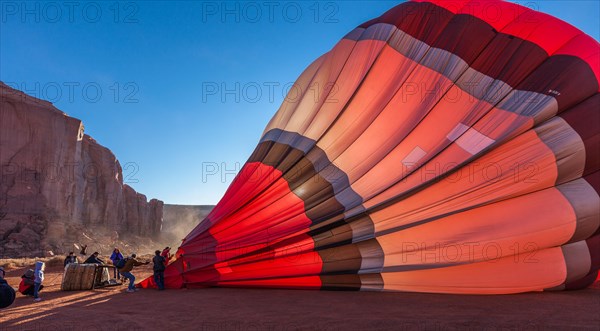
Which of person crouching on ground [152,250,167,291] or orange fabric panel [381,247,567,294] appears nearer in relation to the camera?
orange fabric panel [381,247,567,294]

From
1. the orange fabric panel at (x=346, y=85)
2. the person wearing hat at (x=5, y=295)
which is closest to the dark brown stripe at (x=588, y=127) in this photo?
the orange fabric panel at (x=346, y=85)

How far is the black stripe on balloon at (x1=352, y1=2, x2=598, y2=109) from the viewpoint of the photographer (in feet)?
22.3

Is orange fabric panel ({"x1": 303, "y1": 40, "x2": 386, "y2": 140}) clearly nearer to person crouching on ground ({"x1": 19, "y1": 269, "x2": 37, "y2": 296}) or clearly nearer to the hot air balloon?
the hot air balloon

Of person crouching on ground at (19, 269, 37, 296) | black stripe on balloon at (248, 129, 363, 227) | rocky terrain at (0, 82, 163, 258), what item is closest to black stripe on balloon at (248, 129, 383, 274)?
black stripe on balloon at (248, 129, 363, 227)

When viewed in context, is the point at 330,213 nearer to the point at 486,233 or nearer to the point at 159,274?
the point at 486,233

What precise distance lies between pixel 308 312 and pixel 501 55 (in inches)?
222

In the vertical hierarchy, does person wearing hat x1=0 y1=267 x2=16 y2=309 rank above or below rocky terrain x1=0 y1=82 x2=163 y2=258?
below

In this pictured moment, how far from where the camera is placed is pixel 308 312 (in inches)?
203

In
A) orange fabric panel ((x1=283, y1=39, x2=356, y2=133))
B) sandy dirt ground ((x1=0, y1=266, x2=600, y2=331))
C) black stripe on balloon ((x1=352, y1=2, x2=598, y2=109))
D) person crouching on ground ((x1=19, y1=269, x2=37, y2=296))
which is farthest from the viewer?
person crouching on ground ((x1=19, y1=269, x2=37, y2=296))

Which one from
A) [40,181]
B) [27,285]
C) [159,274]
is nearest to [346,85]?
[159,274]

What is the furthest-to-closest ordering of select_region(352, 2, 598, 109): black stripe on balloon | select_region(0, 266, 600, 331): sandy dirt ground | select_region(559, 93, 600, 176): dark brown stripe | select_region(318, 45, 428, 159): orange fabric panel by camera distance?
1. select_region(318, 45, 428, 159): orange fabric panel
2. select_region(352, 2, 598, 109): black stripe on balloon
3. select_region(559, 93, 600, 176): dark brown stripe
4. select_region(0, 266, 600, 331): sandy dirt ground

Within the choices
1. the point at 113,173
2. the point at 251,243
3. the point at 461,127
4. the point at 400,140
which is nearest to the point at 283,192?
the point at 251,243

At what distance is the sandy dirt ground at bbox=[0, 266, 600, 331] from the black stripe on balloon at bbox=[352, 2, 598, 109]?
3.57m

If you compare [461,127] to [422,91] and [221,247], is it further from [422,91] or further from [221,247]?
[221,247]
